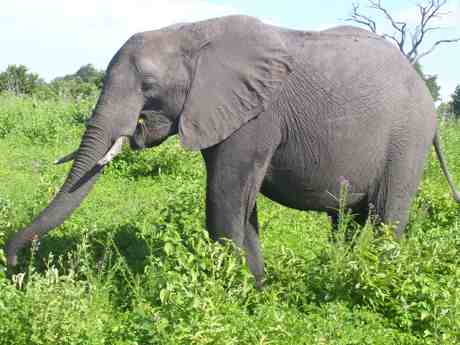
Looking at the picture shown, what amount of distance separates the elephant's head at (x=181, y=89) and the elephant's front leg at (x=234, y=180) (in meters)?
0.12

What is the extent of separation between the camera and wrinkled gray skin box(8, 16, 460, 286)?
4656 millimetres

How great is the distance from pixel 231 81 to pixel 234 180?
0.68m

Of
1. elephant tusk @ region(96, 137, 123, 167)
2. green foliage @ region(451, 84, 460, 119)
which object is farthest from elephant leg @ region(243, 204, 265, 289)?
green foliage @ region(451, 84, 460, 119)

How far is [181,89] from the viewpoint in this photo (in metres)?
4.78

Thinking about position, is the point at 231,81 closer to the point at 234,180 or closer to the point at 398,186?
the point at 234,180

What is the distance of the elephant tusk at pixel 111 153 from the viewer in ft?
15.0

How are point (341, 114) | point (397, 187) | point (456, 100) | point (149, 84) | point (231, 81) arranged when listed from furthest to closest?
1. point (456, 100)
2. point (397, 187)
3. point (341, 114)
4. point (231, 81)
5. point (149, 84)

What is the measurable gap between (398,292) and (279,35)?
1967 mm

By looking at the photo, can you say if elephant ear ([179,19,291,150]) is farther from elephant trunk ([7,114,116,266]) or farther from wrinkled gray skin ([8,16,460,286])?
elephant trunk ([7,114,116,266])

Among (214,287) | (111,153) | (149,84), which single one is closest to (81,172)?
(111,153)

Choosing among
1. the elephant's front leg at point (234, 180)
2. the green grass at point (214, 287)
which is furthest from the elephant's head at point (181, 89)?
the green grass at point (214, 287)

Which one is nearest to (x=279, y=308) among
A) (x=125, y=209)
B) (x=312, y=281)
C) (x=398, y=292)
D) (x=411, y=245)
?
(x=312, y=281)

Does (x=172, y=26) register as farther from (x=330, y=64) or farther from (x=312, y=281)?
(x=312, y=281)

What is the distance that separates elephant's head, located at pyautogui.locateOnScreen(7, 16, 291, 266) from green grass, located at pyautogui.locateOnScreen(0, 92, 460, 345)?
59cm
